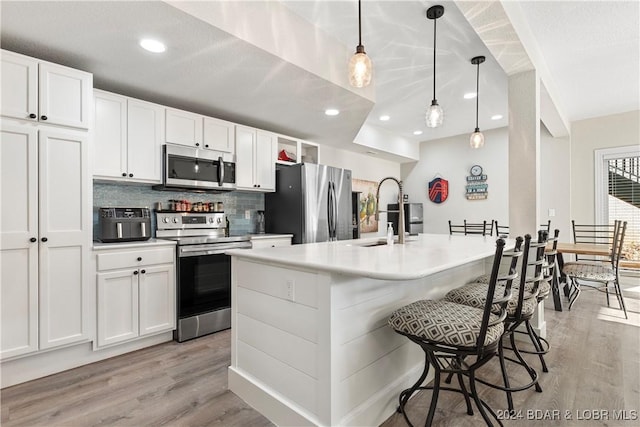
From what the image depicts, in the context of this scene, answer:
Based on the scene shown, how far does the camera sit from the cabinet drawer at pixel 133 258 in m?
2.50

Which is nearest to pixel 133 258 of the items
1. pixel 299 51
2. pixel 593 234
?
pixel 299 51

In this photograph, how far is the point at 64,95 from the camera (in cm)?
232

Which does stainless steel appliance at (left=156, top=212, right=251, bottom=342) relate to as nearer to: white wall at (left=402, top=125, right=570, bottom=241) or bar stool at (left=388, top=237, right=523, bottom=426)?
bar stool at (left=388, top=237, right=523, bottom=426)

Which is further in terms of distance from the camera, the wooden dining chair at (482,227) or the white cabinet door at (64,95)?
the wooden dining chair at (482,227)

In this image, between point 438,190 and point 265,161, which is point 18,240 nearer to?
Result: point 265,161

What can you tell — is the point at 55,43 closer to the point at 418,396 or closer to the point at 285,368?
the point at 285,368

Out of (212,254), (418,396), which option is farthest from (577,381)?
(212,254)

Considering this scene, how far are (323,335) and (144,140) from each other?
97.9 inches

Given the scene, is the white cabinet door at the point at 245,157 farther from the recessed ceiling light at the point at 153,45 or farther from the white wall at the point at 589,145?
the white wall at the point at 589,145

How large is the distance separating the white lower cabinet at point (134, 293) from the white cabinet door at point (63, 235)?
0.13m

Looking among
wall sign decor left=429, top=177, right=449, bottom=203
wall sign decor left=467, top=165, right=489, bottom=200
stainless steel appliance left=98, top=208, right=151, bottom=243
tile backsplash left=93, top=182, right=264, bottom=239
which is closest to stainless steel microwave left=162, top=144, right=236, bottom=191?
tile backsplash left=93, top=182, right=264, bottom=239

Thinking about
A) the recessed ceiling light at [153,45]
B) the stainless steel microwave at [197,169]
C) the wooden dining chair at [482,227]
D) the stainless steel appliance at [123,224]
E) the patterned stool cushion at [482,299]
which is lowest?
the patterned stool cushion at [482,299]

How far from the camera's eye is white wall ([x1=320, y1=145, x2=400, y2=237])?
560cm

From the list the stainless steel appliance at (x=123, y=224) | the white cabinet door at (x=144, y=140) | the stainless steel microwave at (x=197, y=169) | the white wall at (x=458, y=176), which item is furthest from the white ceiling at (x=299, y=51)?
the white wall at (x=458, y=176)
